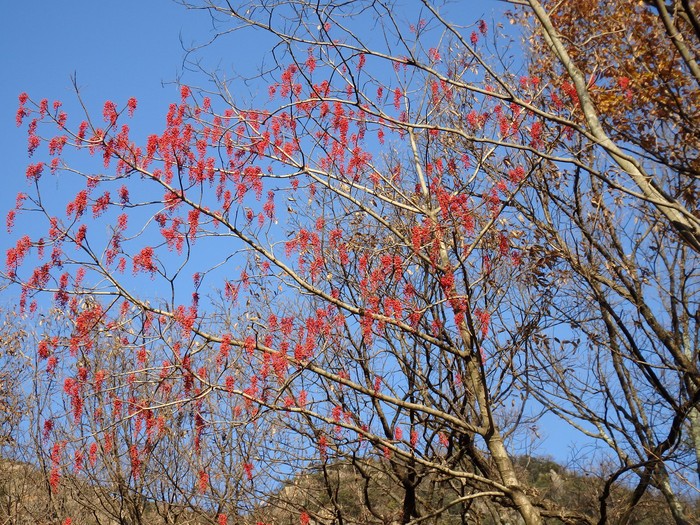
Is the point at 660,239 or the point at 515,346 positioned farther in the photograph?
the point at 660,239

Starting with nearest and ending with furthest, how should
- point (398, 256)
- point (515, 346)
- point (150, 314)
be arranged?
1. point (150, 314)
2. point (398, 256)
3. point (515, 346)

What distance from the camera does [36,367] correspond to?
1164cm

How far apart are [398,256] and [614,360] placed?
386 cm

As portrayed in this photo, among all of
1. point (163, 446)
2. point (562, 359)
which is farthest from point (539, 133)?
point (163, 446)

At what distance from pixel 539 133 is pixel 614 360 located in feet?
11.8

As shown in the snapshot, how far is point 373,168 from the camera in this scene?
837 centimetres

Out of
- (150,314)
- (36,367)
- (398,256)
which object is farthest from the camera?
(36,367)

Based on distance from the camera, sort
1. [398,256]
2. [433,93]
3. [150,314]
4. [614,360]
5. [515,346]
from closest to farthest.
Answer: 1. [150,314]
2. [398,256]
3. [515,346]
4. [433,93]
5. [614,360]

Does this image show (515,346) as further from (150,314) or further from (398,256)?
(150,314)

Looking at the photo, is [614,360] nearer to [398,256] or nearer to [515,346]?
[515,346]

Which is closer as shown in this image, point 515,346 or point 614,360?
point 515,346

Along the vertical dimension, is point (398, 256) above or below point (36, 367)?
below

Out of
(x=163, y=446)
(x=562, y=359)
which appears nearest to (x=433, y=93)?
(x=562, y=359)

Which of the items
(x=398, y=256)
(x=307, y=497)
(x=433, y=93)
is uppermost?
(x=433, y=93)
